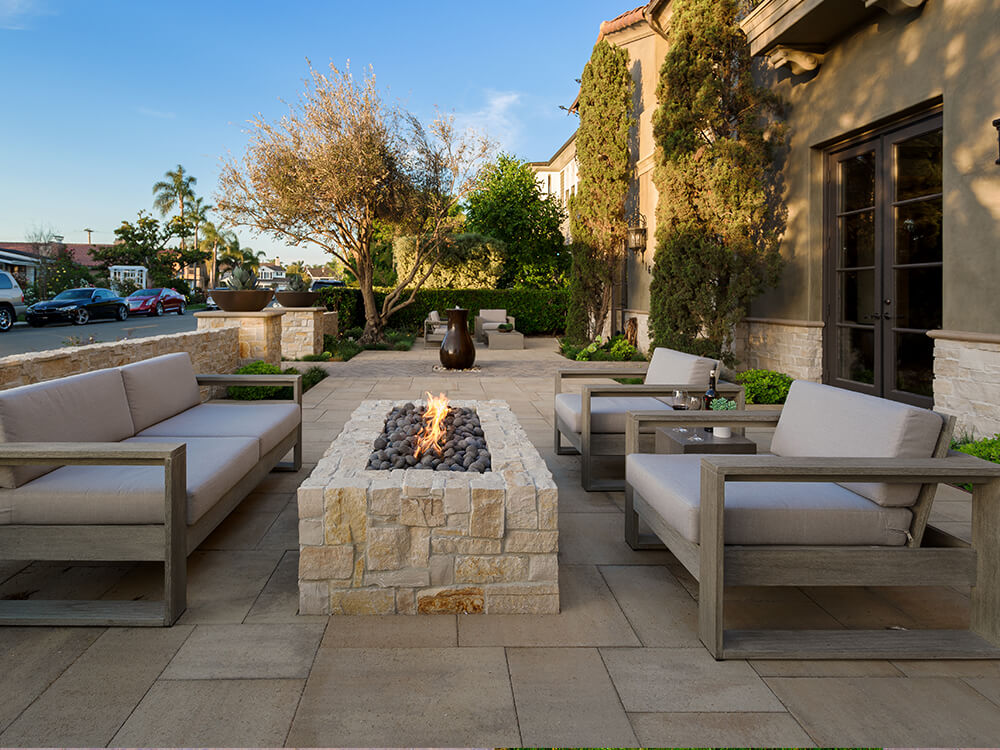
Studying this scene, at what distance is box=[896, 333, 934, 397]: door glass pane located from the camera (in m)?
5.93

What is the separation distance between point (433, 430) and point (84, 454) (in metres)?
1.50

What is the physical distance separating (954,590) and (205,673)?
9.67 feet

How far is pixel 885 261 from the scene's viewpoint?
6457 millimetres

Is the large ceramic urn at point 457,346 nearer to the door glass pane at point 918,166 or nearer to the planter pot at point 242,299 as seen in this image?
the planter pot at point 242,299

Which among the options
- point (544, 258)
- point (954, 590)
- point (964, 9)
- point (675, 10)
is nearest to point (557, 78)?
point (544, 258)

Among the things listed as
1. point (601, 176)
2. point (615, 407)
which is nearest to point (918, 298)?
point (615, 407)

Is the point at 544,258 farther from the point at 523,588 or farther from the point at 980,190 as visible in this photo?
the point at 523,588

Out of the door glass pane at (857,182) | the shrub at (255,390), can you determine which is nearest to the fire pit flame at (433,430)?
the shrub at (255,390)

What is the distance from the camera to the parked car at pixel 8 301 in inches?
695

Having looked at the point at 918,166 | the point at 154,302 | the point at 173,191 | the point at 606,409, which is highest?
the point at 173,191

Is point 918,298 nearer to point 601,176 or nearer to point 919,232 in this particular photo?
point 919,232

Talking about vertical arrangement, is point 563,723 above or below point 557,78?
below

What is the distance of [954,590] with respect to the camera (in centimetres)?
291

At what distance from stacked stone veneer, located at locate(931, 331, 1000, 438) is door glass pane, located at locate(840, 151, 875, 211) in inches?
76.7
